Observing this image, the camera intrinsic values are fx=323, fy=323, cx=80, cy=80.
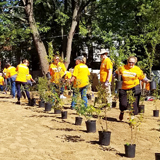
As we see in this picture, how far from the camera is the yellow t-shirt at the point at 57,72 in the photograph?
941 cm

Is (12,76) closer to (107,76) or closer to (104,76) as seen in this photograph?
(104,76)

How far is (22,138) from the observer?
6.05 m

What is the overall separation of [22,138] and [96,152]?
1610 mm

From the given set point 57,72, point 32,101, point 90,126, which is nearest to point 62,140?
point 90,126

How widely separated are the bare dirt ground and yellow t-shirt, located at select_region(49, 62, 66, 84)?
1.38 metres

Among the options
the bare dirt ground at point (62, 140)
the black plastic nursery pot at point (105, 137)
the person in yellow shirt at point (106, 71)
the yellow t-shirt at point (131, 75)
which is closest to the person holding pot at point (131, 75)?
the yellow t-shirt at point (131, 75)

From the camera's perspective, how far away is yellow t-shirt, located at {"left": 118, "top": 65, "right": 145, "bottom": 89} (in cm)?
736

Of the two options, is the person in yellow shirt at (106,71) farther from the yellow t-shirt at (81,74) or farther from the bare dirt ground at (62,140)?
the bare dirt ground at (62,140)

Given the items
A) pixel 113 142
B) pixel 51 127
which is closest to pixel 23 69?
pixel 51 127

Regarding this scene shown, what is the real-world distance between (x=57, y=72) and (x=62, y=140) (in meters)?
3.93

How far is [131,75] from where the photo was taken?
7.36 metres

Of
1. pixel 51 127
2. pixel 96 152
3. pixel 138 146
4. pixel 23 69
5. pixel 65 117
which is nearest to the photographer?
pixel 96 152

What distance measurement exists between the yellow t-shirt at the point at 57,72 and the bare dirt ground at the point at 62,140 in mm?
1381

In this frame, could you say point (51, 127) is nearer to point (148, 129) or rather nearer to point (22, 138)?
point (22, 138)
